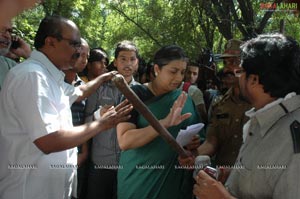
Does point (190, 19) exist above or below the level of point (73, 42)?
above

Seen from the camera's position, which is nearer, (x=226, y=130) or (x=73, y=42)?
(x=73, y=42)

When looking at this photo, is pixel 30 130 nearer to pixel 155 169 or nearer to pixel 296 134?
pixel 155 169

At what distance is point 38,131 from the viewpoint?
185 centimetres

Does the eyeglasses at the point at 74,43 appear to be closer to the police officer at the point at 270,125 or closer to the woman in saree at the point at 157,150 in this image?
the woman in saree at the point at 157,150

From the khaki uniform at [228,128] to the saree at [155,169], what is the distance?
344 mm

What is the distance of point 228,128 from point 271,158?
1219mm

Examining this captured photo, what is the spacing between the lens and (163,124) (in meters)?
2.24

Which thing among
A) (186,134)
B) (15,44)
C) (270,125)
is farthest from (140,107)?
(15,44)

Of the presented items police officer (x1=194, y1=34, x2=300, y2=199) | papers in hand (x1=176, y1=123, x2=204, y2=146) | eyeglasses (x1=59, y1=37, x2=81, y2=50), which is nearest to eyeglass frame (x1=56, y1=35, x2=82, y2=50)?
eyeglasses (x1=59, y1=37, x2=81, y2=50)

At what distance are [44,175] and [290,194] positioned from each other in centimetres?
119

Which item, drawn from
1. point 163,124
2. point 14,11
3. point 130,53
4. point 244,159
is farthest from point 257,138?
point 130,53

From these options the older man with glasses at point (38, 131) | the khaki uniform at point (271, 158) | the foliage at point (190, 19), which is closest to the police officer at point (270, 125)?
the khaki uniform at point (271, 158)

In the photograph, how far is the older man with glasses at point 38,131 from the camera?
186 cm

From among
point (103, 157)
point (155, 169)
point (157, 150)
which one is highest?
point (157, 150)
